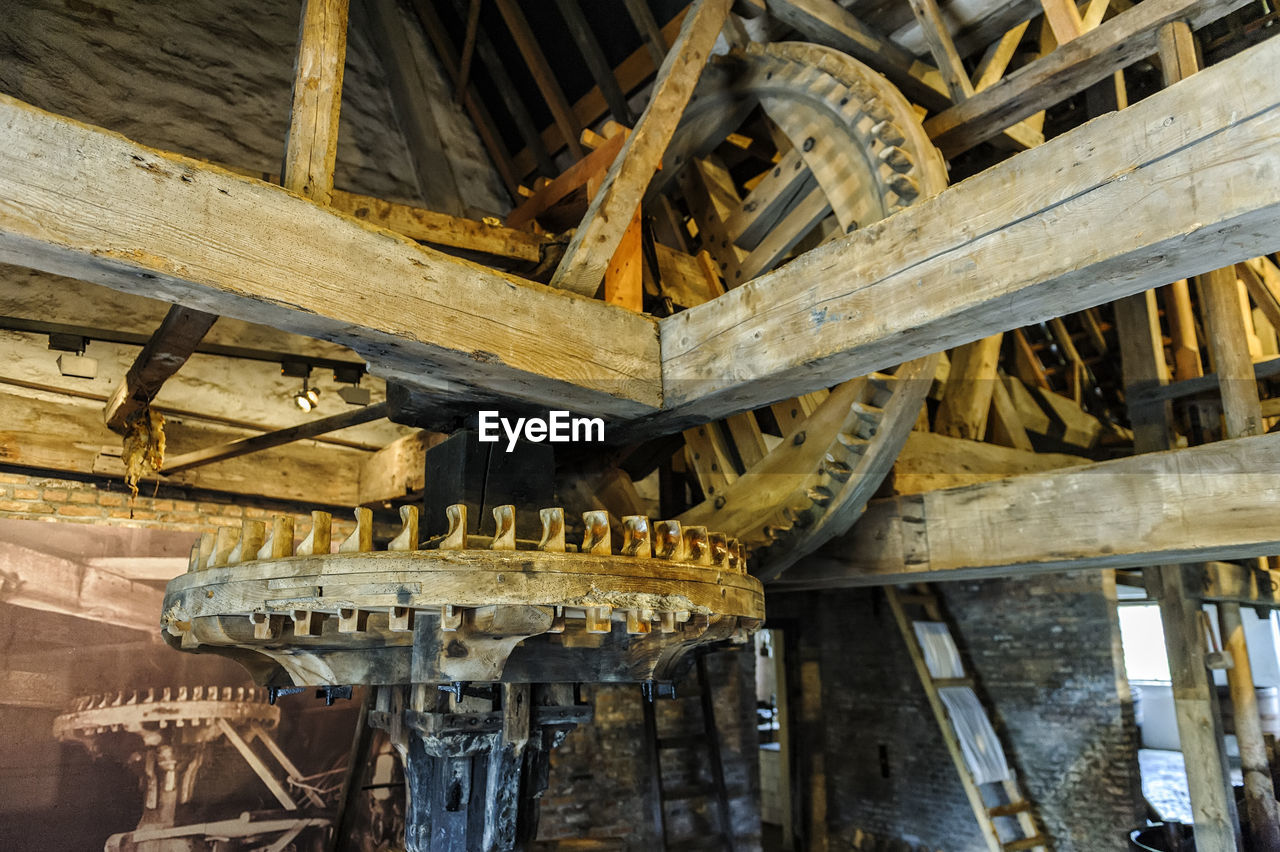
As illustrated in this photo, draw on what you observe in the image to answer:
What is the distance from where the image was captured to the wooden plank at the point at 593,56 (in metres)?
4.92

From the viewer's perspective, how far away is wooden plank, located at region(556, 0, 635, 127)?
16.1 ft

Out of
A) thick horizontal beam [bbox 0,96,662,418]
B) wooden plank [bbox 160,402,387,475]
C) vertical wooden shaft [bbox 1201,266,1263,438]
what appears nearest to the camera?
thick horizontal beam [bbox 0,96,662,418]

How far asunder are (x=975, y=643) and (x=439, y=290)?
5852 mm

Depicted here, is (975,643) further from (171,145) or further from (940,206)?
(171,145)

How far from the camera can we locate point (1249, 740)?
17.7ft

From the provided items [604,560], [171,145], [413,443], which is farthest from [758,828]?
[171,145]

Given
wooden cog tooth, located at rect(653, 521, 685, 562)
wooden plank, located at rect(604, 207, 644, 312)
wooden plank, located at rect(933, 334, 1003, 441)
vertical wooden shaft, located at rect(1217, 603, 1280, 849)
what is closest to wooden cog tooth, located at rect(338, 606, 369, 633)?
wooden cog tooth, located at rect(653, 521, 685, 562)

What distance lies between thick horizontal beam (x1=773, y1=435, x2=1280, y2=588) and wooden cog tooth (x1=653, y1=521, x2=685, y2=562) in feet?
5.30

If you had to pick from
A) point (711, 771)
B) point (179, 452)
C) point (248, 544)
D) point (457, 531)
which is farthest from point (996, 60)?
point (711, 771)

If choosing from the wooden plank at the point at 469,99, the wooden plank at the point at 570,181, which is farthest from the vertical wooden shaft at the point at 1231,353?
the wooden plank at the point at 469,99

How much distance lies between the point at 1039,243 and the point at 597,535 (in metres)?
1.24

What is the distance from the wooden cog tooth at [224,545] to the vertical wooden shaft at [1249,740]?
5.67 metres

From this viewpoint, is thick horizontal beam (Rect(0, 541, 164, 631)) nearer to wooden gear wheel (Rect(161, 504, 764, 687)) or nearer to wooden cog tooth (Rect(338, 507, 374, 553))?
wooden gear wheel (Rect(161, 504, 764, 687))

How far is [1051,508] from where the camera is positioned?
3.27m
